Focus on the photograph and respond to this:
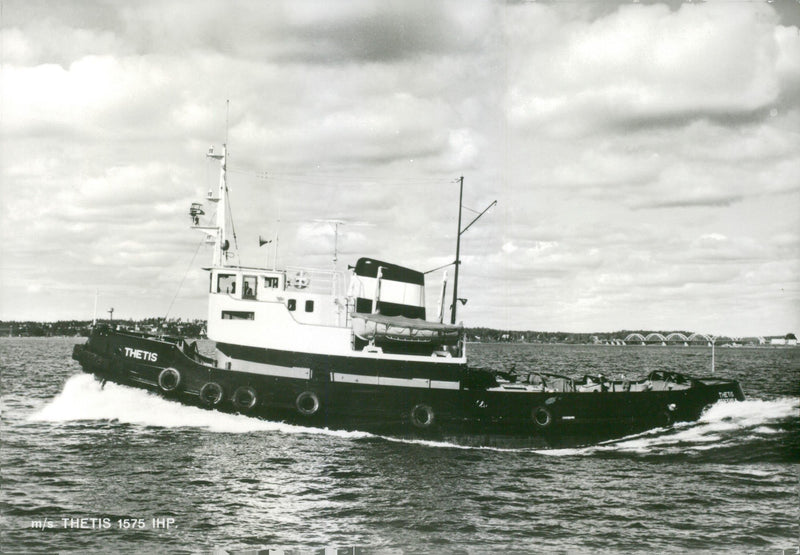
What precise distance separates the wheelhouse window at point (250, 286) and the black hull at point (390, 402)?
227 cm

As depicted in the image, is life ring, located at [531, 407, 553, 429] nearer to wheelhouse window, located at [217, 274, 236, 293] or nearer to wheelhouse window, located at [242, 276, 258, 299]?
wheelhouse window, located at [242, 276, 258, 299]

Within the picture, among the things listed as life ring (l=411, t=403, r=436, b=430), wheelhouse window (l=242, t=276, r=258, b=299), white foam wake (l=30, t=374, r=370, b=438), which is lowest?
white foam wake (l=30, t=374, r=370, b=438)

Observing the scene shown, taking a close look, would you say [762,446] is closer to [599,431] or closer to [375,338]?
[599,431]

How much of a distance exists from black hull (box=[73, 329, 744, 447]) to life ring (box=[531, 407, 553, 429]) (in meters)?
0.03

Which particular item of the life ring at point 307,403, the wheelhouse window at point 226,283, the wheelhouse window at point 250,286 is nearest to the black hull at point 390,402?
the life ring at point 307,403

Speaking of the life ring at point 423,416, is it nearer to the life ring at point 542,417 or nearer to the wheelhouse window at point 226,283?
the life ring at point 542,417

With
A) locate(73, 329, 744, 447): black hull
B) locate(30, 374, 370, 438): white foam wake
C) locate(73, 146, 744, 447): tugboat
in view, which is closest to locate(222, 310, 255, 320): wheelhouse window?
locate(73, 146, 744, 447): tugboat

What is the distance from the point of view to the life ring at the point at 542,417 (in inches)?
700

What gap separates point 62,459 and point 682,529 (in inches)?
537

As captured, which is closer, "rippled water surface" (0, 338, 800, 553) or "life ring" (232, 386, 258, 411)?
"rippled water surface" (0, 338, 800, 553)

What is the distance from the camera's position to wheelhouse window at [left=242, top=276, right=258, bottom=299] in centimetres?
1861

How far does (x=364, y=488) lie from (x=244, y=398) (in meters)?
5.16

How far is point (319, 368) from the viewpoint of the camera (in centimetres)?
1730

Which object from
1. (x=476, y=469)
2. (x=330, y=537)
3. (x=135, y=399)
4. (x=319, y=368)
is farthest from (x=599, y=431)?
(x=135, y=399)
